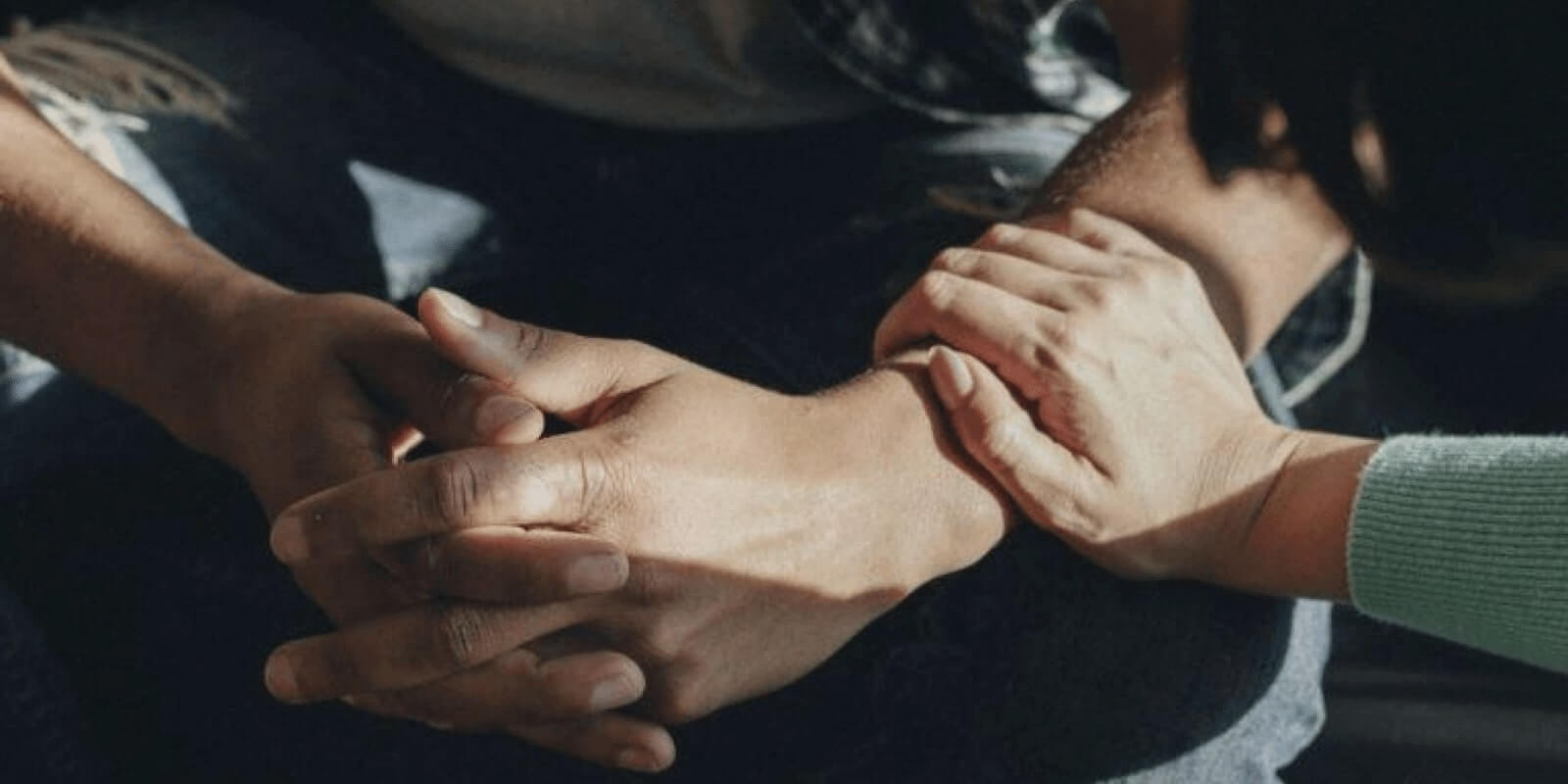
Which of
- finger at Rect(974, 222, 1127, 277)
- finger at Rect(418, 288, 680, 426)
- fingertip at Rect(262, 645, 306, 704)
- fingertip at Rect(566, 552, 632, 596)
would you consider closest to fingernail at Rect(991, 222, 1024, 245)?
finger at Rect(974, 222, 1127, 277)

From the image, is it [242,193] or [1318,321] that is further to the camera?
[1318,321]

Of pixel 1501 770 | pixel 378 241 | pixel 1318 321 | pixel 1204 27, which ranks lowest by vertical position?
pixel 1501 770

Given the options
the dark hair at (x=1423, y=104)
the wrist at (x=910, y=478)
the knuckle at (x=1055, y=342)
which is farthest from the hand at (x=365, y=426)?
the dark hair at (x=1423, y=104)

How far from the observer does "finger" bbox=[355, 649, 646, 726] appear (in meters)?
0.83

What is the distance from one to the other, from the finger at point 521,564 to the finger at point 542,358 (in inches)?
3.2

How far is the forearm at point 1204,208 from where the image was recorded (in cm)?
105

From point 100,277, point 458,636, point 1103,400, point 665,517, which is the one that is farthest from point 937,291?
point 100,277

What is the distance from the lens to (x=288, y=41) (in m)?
1.26

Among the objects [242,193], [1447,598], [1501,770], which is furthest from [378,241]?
[1501,770]

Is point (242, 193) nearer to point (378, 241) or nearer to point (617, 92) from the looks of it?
point (378, 241)

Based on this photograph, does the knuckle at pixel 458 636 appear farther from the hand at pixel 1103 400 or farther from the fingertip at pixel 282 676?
the hand at pixel 1103 400

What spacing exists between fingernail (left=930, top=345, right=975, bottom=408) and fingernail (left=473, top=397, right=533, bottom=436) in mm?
220

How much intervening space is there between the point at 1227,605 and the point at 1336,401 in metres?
0.53

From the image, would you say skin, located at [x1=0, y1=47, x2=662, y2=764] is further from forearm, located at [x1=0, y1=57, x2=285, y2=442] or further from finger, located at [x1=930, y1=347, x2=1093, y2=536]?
finger, located at [x1=930, y1=347, x2=1093, y2=536]
